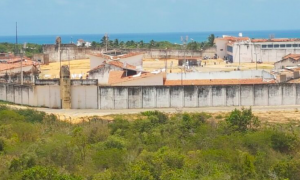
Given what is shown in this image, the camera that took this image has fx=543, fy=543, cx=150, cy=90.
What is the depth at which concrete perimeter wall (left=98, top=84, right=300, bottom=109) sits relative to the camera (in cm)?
3831

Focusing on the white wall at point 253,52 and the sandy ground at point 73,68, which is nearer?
the sandy ground at point 73,68

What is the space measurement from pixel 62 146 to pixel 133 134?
17.9ft

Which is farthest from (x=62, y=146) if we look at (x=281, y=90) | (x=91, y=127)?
(x=281, y=90)

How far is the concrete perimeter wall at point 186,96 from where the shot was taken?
38.3 meters

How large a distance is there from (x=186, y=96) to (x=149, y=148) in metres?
13.0

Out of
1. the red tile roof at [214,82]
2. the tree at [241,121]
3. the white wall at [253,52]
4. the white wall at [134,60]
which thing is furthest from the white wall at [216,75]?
the white wall at [253,52]

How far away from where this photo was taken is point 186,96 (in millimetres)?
38469

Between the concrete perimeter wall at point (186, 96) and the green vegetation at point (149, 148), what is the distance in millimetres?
3406

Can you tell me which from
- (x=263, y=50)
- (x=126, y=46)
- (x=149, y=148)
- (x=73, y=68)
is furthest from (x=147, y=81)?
(x=126, y=46)

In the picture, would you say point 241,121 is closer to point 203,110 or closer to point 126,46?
point 203,110

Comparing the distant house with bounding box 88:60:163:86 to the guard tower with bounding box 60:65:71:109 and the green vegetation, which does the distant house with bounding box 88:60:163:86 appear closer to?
the guard tower with bounding box 60:65:71:109

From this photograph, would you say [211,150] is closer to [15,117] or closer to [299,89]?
[15,117]

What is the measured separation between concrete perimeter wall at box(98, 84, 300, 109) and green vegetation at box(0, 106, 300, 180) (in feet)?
11.2

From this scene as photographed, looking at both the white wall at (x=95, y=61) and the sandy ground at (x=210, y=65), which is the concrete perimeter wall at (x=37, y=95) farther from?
the sandy ground at (x=210, y=65)
